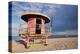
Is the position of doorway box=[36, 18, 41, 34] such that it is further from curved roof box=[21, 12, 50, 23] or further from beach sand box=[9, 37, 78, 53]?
beach sand box=[9, 37, 78, 53]

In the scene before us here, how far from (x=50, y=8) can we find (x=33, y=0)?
0.20 m

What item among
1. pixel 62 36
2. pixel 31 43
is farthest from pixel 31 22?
pixel 62 36

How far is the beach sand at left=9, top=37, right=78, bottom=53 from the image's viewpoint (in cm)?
179

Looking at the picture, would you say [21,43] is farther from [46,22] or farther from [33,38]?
[46,22]

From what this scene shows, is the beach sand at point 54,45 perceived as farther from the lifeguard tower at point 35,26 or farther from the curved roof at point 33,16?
the curved roof at point 33,16

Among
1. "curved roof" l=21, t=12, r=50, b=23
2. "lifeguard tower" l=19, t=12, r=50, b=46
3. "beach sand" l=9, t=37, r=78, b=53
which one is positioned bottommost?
"beach sand" l=9, t=37, r=78, b=53

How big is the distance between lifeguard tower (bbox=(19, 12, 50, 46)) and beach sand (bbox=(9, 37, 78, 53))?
5cm

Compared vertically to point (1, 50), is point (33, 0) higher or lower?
higher

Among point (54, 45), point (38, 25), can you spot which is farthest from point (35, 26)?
point (54, 45)

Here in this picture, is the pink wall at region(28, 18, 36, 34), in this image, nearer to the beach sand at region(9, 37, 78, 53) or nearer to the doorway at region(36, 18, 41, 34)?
the doorway at region(36, 18, 41, 34)

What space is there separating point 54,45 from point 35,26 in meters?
0.30

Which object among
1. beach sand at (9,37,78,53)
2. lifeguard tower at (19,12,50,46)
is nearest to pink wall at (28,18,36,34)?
lifeguard tower at (19,12,50,46)

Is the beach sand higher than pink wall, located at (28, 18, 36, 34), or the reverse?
pink wall, located at (28, 18, 36, 34)

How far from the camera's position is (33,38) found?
186 centimetres
